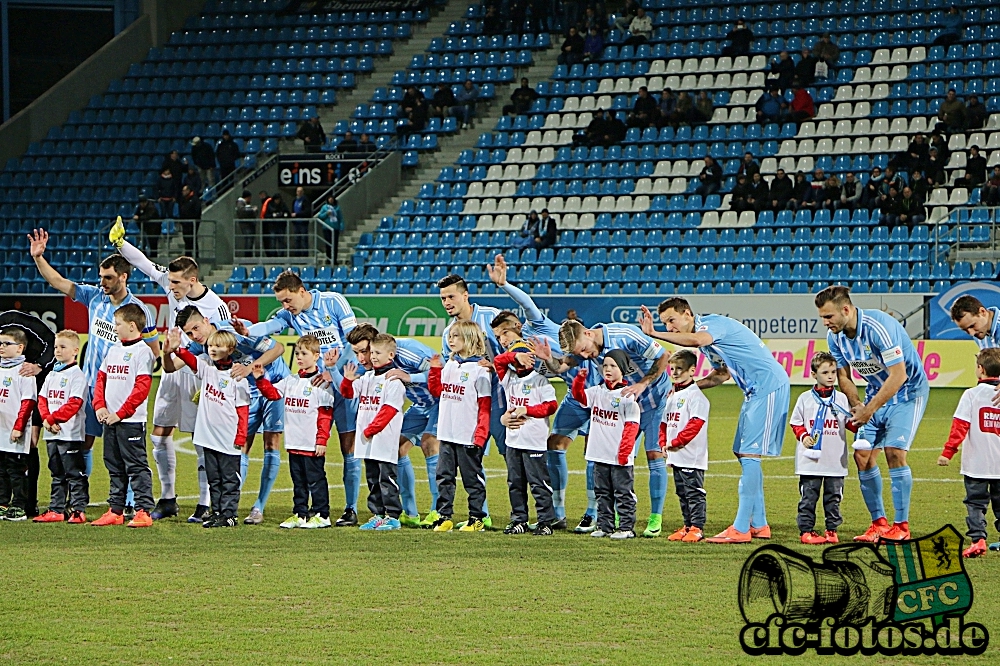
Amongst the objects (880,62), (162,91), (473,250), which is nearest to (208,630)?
(473,250)

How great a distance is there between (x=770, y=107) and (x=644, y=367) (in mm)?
20868

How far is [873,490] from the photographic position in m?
10.4

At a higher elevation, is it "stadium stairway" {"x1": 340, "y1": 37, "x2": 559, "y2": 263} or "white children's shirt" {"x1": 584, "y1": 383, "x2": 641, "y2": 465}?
"stadium stairway" {"x1": 340, "y1": 37, "x2": 559, "y2": 263}

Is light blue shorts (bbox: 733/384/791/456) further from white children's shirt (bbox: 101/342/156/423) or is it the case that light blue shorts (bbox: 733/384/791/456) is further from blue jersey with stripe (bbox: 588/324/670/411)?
white children's shirt (bbox: 101/342/156/423)

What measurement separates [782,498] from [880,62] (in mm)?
19827

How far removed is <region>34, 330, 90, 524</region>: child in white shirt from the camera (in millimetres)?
11109

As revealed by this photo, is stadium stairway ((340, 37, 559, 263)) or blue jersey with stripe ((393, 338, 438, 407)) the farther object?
stadium stairway ((340, 37, 559, 263))

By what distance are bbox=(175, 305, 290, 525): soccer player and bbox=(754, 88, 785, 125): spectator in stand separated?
2043 centimetres

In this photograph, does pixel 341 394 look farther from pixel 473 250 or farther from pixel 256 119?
pixel 256 119

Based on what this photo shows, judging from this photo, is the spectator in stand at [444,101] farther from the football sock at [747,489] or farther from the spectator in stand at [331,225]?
the football sock at [747,489]

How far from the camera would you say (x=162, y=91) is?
37219mm

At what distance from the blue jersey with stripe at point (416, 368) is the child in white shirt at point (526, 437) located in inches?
30.6

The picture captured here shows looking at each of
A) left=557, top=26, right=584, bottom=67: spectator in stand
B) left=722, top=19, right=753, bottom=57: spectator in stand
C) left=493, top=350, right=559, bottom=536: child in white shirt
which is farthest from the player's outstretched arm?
left=557, top=26, right=584, bottom=67: spectator in stand

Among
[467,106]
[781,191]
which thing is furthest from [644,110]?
[467,106]
